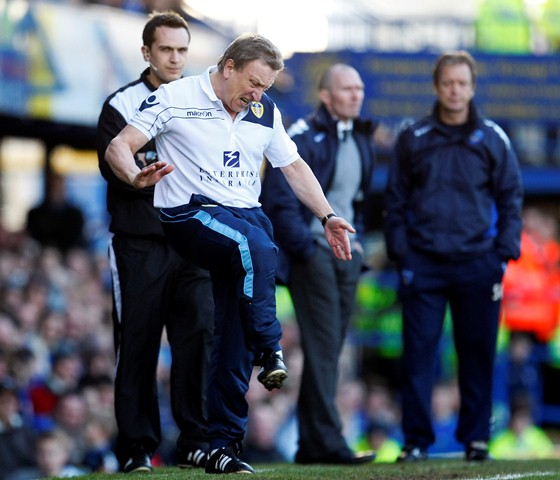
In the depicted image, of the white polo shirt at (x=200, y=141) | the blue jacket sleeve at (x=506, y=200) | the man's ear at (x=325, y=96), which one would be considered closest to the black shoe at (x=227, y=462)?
the white polo shirt at (x=200, y=141)

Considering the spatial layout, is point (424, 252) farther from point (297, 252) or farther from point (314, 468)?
point (314, 468)

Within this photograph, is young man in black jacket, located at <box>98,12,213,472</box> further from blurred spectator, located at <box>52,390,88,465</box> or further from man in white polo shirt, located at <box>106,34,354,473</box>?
blurred spectator, located at <box>52,390,88,465</box>

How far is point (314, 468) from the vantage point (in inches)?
324

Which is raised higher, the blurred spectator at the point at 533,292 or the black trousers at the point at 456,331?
the black trousers at the point at 456,331

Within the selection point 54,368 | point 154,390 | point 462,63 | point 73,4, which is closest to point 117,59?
point 73,4

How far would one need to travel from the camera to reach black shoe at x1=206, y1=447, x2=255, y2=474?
23.0ft

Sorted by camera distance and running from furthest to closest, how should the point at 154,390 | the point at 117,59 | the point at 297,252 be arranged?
the point at 117,59
the point at 297,252
the point at 154,390

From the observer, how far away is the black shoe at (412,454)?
913cm

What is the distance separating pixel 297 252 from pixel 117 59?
775 cm

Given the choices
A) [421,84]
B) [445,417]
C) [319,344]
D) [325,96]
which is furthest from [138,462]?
[421,84]

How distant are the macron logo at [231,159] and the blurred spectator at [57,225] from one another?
9.78 m

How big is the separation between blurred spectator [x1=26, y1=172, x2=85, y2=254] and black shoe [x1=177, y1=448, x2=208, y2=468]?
8.67 meters

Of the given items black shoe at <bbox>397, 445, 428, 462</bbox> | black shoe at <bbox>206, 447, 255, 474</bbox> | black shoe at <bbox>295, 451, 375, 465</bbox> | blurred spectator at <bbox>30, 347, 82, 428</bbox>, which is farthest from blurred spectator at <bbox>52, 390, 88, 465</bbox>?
black shoe at <bbox>206, 447, 255, 474</bbox>

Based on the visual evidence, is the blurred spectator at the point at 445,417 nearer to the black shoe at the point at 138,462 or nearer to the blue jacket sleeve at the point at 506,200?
the blue jacket sleeve at the point at 506,200
